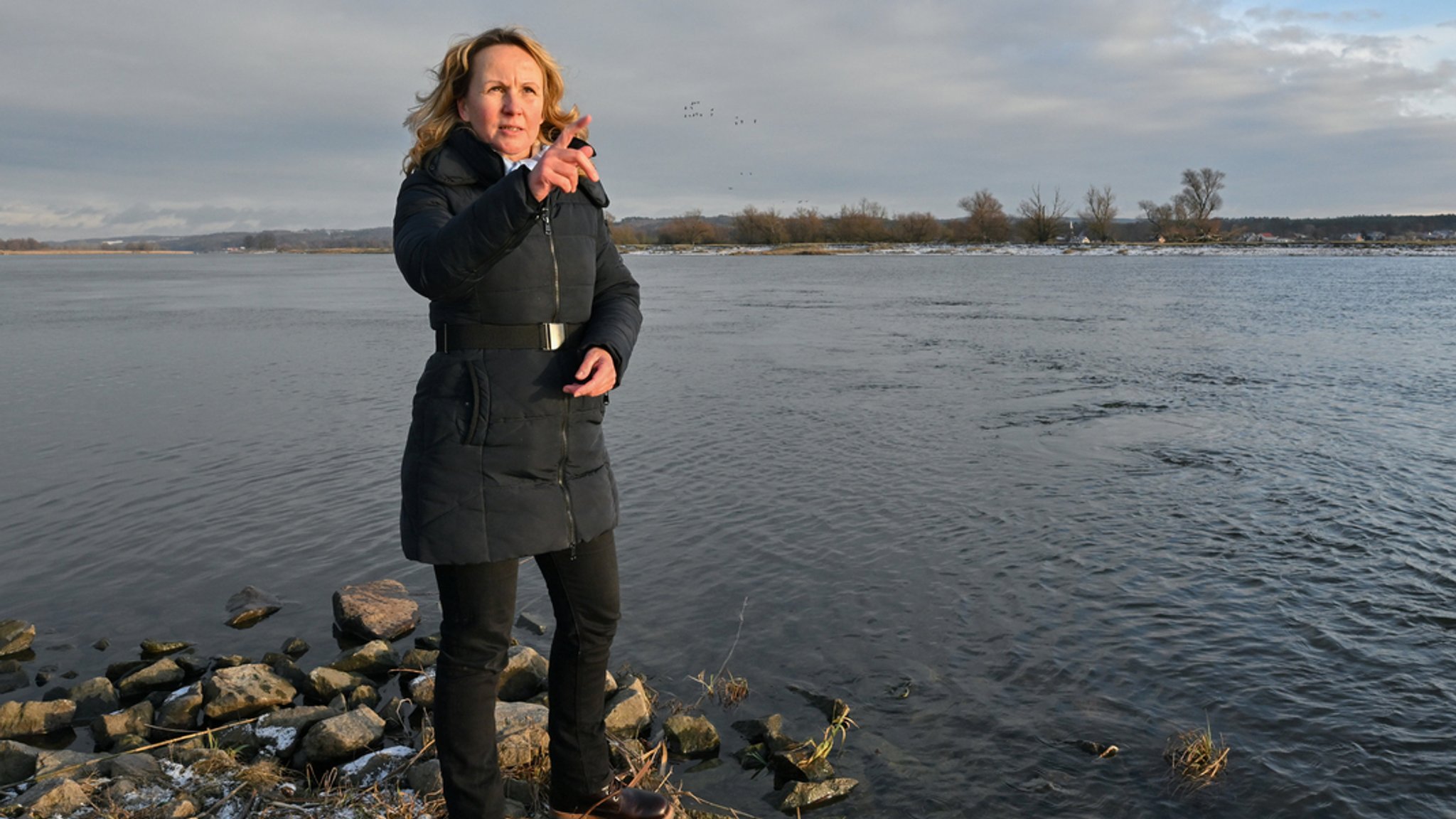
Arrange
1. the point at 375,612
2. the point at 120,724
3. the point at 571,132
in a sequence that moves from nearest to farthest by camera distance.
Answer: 1. the point at 571,132
2. the point at 120,724
3. the point at 375,612

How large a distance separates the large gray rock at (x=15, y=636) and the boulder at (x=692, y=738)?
4162mm

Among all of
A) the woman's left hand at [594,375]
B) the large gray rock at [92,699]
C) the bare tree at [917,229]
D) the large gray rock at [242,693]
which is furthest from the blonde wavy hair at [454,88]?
the bare tree at [917,229]

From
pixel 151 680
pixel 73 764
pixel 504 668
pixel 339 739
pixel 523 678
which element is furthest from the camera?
pixel 151 680

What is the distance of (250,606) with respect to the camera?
21.0ft

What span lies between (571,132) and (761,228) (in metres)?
102

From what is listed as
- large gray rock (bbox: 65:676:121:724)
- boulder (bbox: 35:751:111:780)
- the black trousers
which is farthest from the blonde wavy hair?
large gray rock (bbox: 65:676:121:724)

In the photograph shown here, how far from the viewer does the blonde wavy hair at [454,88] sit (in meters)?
2.70

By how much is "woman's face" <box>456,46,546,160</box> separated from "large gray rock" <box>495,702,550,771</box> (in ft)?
7.67

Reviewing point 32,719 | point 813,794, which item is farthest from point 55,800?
point 813,794

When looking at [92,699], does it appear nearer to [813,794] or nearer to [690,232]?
[813,794]

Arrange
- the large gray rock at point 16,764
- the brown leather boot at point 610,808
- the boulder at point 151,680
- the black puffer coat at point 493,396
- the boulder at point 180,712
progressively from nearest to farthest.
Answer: the black puffer coat at point 493,396, the brown leather boot at point 610,808, the large gray rock at point 16,764, the boulder at point 180,712, the boulder at point 151,680

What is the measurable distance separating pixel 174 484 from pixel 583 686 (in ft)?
25.9

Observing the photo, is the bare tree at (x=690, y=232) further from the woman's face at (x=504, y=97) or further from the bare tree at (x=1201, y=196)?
the woman's face at (x=504, y=97)

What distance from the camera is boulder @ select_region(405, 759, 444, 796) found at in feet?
11.6
